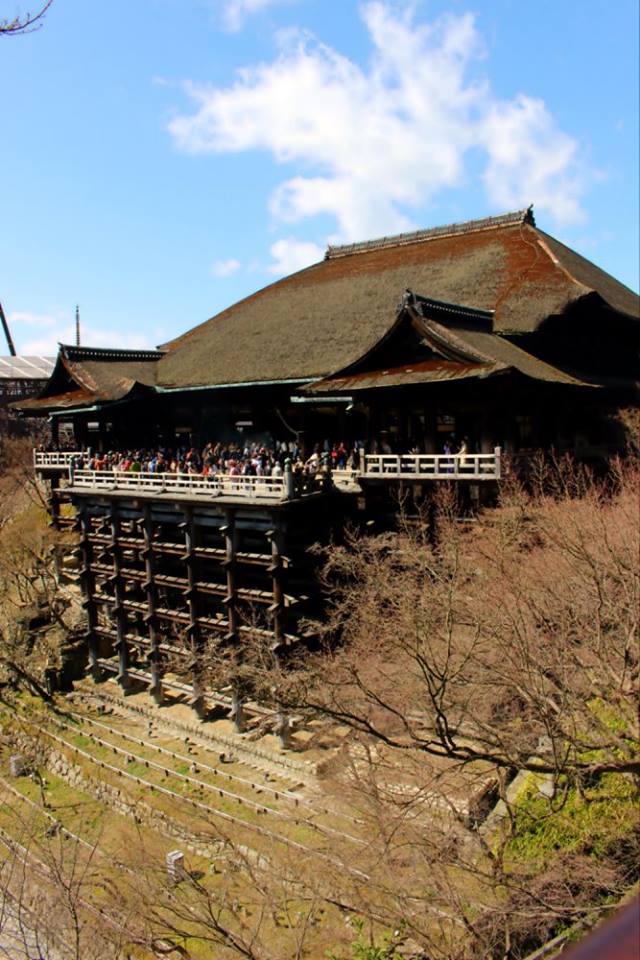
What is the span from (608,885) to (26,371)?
139 ft

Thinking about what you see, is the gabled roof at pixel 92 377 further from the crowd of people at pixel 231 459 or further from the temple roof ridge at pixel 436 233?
the temple roof ridge at pixel 436 233

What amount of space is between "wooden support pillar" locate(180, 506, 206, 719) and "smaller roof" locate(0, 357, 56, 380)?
2403 centimetres

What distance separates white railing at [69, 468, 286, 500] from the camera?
66.8ft

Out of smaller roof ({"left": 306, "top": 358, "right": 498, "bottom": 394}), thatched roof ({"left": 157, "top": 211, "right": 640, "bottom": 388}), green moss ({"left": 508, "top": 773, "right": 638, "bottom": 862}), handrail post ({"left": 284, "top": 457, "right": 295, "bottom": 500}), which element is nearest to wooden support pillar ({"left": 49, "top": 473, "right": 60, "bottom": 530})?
thatched roof ({"left": 157, "top": 211, "right": 640, "bottom": 388})

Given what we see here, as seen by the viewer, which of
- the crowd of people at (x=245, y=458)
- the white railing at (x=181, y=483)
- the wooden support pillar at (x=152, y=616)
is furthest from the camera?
Answer: the wooden support pillar at (x=152, y=616)

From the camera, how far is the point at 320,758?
1947 cm

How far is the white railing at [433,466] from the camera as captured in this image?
18000mm

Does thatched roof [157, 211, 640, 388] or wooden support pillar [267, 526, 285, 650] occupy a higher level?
thatched roof [157, 211, 640, 388]

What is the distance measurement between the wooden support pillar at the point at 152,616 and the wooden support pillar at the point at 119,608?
1.49m

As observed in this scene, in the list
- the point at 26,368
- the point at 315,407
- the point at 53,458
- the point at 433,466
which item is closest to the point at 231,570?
the point at 315,407

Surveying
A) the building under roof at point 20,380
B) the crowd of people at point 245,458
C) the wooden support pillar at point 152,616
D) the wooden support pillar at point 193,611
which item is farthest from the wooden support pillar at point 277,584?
the building under roof at point 20,380

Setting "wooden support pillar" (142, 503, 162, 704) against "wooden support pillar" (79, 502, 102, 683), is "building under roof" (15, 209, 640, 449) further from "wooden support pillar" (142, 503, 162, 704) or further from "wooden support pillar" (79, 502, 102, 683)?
"wooden support pillar" (142, 503, 162, 704)

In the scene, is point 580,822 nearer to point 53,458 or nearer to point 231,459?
point 231,459

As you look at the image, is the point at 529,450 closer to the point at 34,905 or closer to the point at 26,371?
the point at 34,905
